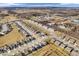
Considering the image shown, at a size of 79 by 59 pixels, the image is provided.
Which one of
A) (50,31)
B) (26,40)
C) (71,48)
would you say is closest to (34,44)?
(26,40)

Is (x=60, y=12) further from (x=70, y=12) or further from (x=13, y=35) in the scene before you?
(x=13, y=35)

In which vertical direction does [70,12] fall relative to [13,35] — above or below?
above

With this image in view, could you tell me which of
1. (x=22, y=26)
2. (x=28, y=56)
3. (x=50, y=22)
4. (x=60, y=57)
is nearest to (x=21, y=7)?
(x=22, y=26)

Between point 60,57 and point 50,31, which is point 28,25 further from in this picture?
point 60,57

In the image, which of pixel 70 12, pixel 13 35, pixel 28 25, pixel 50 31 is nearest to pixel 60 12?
pixel 70 12

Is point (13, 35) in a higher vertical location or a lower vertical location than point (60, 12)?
lower

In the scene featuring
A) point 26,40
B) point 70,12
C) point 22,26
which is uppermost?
point 70,12

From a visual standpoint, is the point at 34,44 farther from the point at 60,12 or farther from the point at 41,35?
the point at 60,12

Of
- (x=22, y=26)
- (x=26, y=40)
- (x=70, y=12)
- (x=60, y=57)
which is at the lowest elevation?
(x=60, y=57)
